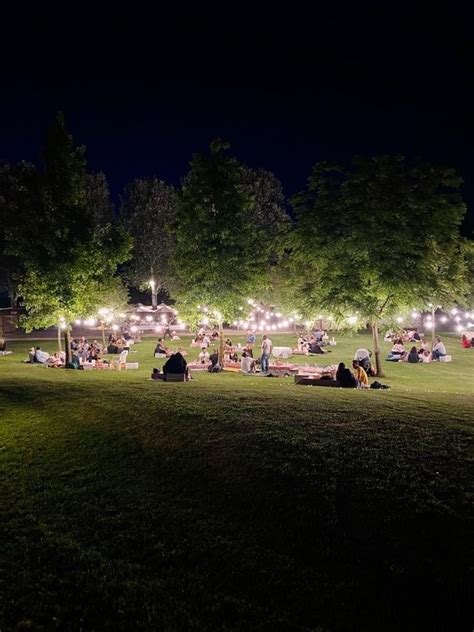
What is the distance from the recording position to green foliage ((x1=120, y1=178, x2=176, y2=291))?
69.8 m

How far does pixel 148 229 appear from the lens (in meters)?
70.6

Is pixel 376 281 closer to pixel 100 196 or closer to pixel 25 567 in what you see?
pixel 25 567

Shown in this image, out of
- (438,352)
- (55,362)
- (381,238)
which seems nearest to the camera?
(381,238)

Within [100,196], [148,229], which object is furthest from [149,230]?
[100,196]

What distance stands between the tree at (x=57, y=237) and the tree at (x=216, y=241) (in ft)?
15.4

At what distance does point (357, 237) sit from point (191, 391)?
32.1 feet

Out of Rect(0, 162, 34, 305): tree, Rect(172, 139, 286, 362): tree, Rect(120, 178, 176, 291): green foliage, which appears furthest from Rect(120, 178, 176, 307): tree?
Rect(172, 139, 286, 362): tree

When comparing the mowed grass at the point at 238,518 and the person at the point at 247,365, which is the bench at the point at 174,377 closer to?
the person at the point at 247,365

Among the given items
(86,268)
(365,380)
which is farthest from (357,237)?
(86,268)

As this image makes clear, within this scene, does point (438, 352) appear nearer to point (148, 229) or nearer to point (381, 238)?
point (381, 238)

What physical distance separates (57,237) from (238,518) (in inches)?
713

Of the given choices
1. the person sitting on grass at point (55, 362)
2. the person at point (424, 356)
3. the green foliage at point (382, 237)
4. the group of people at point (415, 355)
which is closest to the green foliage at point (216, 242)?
the green foliage at point (382, 237)

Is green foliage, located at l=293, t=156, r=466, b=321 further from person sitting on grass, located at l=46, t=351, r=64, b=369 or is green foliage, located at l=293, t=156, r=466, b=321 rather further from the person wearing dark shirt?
person sitting on grass, located at l=46, t=351, r=64, b=369

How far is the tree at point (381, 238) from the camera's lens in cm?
1844
